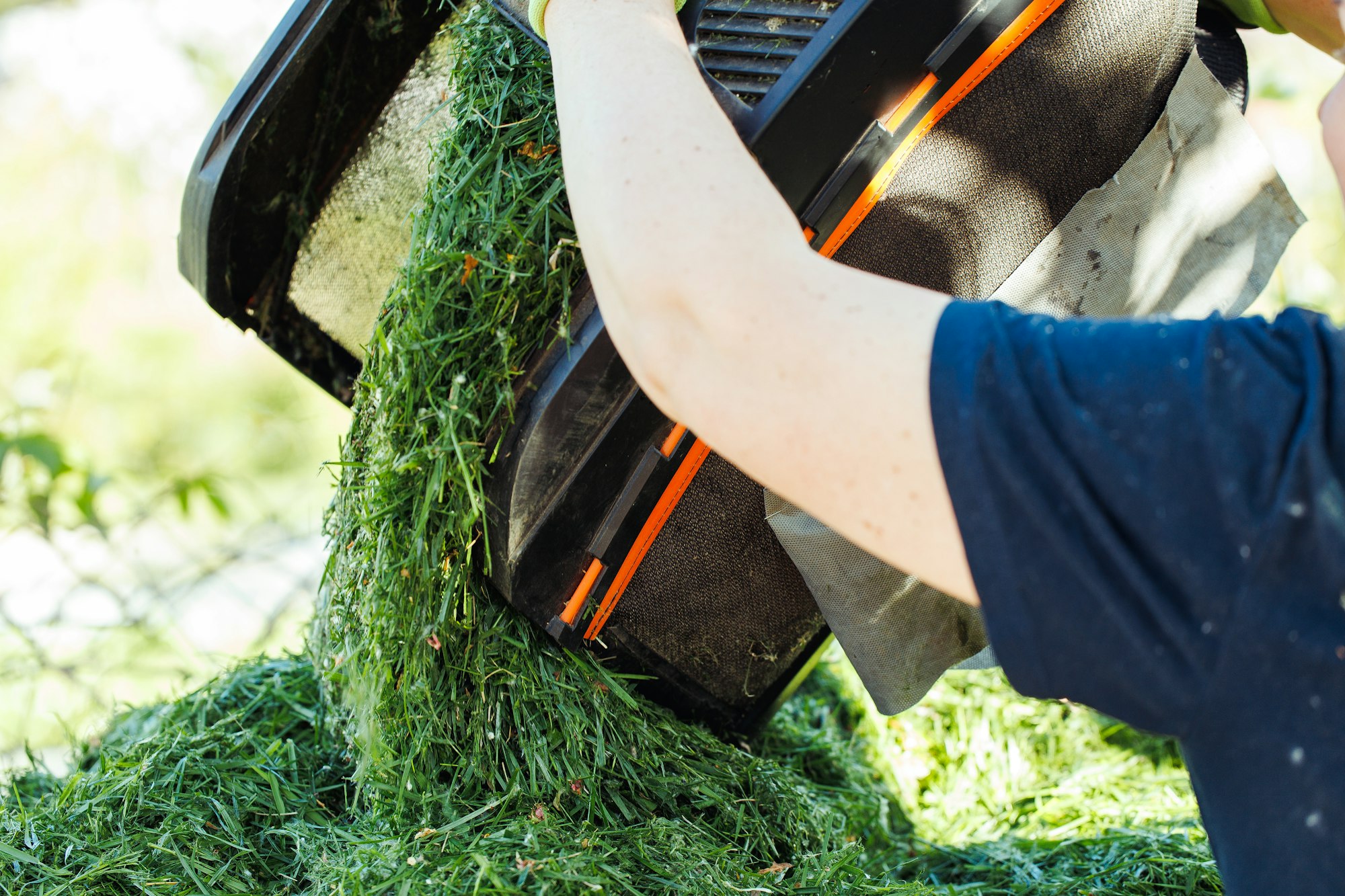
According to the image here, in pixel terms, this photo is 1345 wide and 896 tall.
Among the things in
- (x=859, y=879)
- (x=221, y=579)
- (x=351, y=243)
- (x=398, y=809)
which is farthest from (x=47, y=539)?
(x=859, y=879)

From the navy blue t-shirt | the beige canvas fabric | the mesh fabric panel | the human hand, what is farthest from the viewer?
the beige canvas fabric

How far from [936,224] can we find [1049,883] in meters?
0.89

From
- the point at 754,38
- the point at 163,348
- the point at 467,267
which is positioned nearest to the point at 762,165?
the point at 754,38

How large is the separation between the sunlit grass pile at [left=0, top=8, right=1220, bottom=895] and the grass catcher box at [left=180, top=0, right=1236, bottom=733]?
0.21 ft

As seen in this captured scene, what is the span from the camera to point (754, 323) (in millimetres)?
683

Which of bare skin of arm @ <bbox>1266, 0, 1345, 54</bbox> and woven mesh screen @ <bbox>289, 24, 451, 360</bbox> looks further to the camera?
woven mesh screen @ <bbox>289, 24, 451, 360</bbox>

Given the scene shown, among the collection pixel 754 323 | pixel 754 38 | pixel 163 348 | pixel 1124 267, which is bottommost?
pixel 163 348

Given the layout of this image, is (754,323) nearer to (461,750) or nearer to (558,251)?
(558,251)

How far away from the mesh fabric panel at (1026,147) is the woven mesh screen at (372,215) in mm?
613

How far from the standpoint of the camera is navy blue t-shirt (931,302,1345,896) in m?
0.63

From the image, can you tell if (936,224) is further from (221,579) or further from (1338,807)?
(221,579)

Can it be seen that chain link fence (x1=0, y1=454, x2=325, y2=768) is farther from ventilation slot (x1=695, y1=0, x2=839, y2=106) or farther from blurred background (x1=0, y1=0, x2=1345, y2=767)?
ventilation slot (x1=695, y1=0, x2=839, y2=106)

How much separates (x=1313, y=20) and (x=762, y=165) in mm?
757

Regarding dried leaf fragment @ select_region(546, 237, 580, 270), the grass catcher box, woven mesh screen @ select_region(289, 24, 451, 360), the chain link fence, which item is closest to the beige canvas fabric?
the grass catcher box
